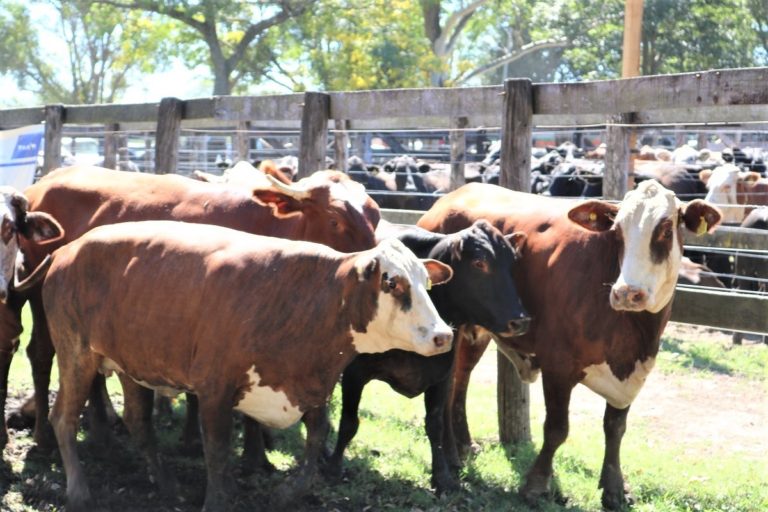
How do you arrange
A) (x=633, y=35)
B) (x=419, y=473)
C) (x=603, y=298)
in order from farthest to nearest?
(x=633, y=35)
(x=419, y=473)
(x=603, y=298)

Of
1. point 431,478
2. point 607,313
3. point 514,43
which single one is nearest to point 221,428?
point 431,478

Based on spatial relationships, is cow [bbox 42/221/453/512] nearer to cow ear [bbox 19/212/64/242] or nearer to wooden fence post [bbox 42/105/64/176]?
cow ear [bbox 19/212/64/242]

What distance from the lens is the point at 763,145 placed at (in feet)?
71.4

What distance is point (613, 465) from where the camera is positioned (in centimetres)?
670

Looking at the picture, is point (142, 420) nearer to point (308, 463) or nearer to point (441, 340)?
point (308, 463)

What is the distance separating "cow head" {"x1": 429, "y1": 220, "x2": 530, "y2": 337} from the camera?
649cm

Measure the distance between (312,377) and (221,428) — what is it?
52 cm

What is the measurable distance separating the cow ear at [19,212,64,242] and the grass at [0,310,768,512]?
130cm

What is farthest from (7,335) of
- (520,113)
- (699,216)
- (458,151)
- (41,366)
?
(458,151)

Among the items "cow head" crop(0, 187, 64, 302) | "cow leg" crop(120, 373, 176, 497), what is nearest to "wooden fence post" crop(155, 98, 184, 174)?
"cow head" crop(0, 187, 64, 302)

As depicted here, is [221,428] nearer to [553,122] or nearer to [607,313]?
[607,313]

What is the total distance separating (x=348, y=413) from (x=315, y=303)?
126 cm

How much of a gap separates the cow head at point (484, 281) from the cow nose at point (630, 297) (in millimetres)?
562

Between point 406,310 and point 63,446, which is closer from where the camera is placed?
point 406,310
